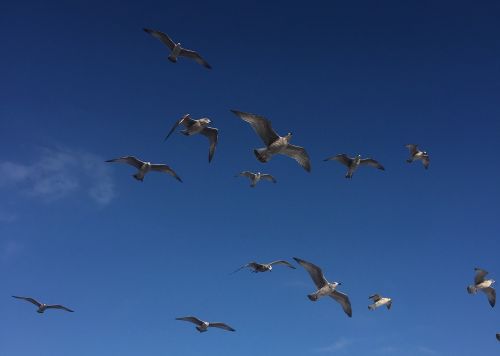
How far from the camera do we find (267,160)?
28.7 m

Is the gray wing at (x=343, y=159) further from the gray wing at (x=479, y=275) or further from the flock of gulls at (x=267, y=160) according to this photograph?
the gray wing at (x=479, y=275)

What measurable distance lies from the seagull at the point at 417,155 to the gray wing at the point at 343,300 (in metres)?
13.4

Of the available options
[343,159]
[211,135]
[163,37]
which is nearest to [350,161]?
[343,159]

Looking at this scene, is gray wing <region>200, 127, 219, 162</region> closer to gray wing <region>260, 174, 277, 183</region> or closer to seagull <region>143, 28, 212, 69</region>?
seagull <region>143, 28, 212, 69</region>

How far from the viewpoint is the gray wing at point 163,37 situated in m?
33.7

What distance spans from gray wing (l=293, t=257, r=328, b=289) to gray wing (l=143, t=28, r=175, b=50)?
14.8 metres

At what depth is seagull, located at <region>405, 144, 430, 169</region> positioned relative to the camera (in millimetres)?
40869

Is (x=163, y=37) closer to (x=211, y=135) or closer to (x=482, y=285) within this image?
(x=211, y=135)

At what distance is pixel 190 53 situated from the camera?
35.2 metres

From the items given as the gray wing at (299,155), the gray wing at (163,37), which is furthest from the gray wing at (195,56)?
the gray wing at (299,155)

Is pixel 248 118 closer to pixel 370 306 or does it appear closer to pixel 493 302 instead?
pixel 370 306

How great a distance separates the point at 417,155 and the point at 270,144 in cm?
1689

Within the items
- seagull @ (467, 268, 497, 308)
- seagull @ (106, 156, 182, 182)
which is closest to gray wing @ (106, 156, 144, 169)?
seagull @ (106, 156, 182, 182)

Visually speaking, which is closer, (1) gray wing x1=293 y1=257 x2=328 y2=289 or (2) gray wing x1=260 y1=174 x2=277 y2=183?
(1) gray wing x1=293 y1=257 x2=328 y2=289
